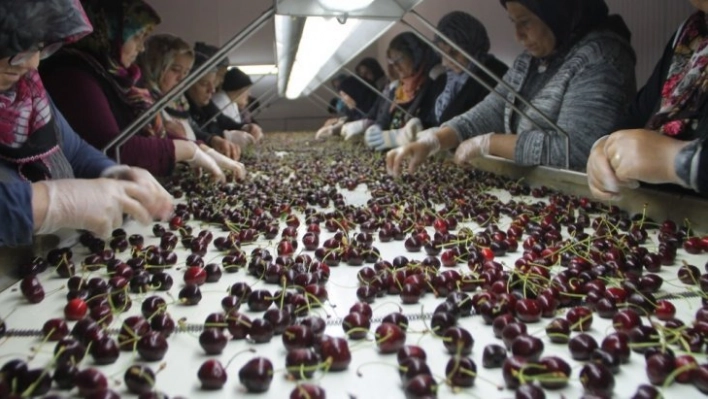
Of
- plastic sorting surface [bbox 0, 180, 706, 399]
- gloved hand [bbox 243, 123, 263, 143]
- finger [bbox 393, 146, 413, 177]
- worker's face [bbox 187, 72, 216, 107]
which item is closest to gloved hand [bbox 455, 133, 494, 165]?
finger [bbox 393, 146, 413, 177]

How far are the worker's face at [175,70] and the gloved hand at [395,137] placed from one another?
1.61 meters

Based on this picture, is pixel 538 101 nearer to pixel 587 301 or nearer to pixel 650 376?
pixel 587 301

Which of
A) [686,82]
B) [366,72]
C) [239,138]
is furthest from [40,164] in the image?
[366,72]

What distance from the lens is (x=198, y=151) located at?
2678mm

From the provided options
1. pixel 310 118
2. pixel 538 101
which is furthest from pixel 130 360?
pixel 310 118

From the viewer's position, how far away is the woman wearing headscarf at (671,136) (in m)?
1.31

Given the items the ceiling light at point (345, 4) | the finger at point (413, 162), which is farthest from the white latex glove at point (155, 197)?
the finger at point (413, 162)

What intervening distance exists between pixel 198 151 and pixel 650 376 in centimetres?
239

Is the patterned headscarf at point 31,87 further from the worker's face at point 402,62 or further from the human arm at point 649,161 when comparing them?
the worker's face at point 402,62

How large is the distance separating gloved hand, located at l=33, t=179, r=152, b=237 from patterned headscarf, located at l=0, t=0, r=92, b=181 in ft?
0.94

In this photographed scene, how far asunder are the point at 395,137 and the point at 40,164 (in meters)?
3.05

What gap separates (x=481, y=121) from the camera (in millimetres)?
3135

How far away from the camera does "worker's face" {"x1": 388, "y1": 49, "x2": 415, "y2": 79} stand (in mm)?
4703

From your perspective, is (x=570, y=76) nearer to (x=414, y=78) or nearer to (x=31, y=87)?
(x=31, y=87)
